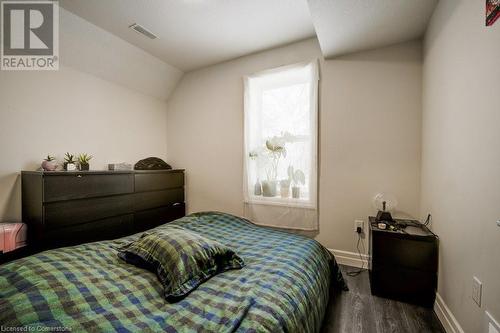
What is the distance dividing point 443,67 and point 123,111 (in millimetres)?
3476

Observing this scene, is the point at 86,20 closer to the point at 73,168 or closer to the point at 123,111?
the point at 123,111

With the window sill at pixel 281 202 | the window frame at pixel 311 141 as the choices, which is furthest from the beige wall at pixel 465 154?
the window sill at pixel 281 202

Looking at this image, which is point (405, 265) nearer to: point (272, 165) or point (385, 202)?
point (385, 202)

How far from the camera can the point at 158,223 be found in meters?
2.87

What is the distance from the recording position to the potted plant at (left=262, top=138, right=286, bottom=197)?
255 centimetres

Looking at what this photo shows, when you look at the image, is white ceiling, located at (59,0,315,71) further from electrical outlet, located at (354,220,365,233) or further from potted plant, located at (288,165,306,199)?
electrical outlet, located at (354,220,365,233)

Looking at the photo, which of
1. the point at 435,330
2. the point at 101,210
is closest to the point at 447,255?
the point at 435,330

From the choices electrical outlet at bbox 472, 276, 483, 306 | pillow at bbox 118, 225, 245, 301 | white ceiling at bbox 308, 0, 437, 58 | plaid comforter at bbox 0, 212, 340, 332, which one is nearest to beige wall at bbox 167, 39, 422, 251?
white ceiling at bbox 308, 0, 437, 58

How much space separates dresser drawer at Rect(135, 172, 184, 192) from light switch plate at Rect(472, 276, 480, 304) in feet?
9.88

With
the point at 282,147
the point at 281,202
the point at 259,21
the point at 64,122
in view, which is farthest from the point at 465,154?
the point at 64,122

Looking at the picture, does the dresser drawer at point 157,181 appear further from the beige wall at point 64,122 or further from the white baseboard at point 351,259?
the white baseboard at point 351,259

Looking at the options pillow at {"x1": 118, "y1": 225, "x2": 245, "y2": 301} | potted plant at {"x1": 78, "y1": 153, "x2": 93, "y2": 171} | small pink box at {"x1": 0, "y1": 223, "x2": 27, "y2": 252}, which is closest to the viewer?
pillow at {"x1": 118, "y1": 225, "x2": 245, "y2": 301}

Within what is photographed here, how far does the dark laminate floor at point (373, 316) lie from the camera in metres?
1.35

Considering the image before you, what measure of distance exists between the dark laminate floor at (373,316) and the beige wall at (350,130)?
70cm
